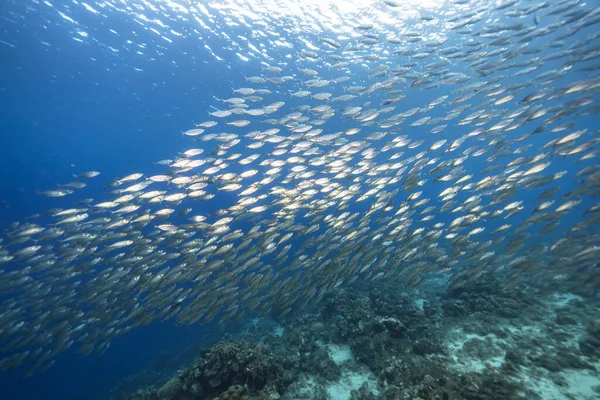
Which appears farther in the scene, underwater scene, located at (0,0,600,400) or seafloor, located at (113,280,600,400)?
underwater scene, located at (0,0,600,400)

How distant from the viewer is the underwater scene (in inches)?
285

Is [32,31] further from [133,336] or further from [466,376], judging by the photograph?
[133,336]

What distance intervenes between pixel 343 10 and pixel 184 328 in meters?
33.8

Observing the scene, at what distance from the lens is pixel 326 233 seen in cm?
1139

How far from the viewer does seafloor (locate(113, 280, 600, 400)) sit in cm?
583

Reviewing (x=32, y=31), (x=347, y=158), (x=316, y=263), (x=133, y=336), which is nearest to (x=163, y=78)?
(x=32, y=31)

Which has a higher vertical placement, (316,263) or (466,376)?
(316,263)

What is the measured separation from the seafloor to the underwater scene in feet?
0.20

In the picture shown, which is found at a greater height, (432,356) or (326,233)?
(326,233)

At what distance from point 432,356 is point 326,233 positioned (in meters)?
5.57

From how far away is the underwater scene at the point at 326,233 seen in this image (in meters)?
7.23

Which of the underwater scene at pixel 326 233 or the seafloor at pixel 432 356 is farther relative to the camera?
the underwater scene at pixel 326 233

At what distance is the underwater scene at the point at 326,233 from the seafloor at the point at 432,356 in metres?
0.06

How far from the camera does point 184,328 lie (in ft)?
99.0
